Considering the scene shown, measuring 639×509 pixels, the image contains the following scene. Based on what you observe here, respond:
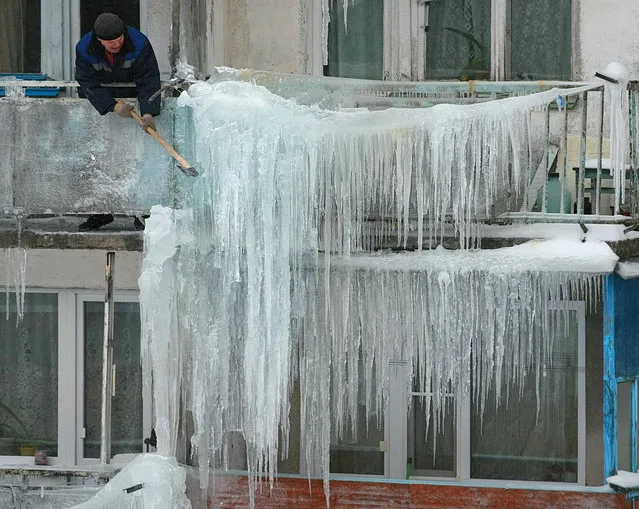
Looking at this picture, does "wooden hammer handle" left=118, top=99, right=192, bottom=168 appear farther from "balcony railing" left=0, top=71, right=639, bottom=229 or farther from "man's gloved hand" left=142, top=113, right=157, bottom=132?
"balcony railing" left=0, top=71, right=639, bottom=229

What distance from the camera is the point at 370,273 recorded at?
8.55 m

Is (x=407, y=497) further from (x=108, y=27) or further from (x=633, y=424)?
(x=108, y=27)

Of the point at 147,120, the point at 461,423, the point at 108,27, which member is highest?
the point at 108,27

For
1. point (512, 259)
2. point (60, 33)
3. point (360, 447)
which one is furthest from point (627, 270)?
point (60, 33)

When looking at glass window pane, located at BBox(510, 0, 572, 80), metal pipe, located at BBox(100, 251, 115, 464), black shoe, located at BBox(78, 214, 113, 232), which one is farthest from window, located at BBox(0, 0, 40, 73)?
glass window pane, located at BBox(510, 0, 572, 80)

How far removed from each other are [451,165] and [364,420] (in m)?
3.59

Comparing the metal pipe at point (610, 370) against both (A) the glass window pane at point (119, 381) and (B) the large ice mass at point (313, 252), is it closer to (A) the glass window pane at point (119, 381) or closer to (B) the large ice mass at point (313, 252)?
(B) the large ice mass at point (313, 252)

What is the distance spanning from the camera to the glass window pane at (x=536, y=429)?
1026 cm

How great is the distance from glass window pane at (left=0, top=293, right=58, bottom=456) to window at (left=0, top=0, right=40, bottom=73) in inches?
90.7

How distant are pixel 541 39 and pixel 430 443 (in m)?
4.18

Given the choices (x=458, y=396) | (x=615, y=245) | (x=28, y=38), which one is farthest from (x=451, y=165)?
(x=28, y=38)

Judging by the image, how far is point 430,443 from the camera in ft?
34.5

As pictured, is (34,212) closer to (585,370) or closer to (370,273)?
(370,273)

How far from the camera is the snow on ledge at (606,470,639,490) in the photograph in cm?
827
